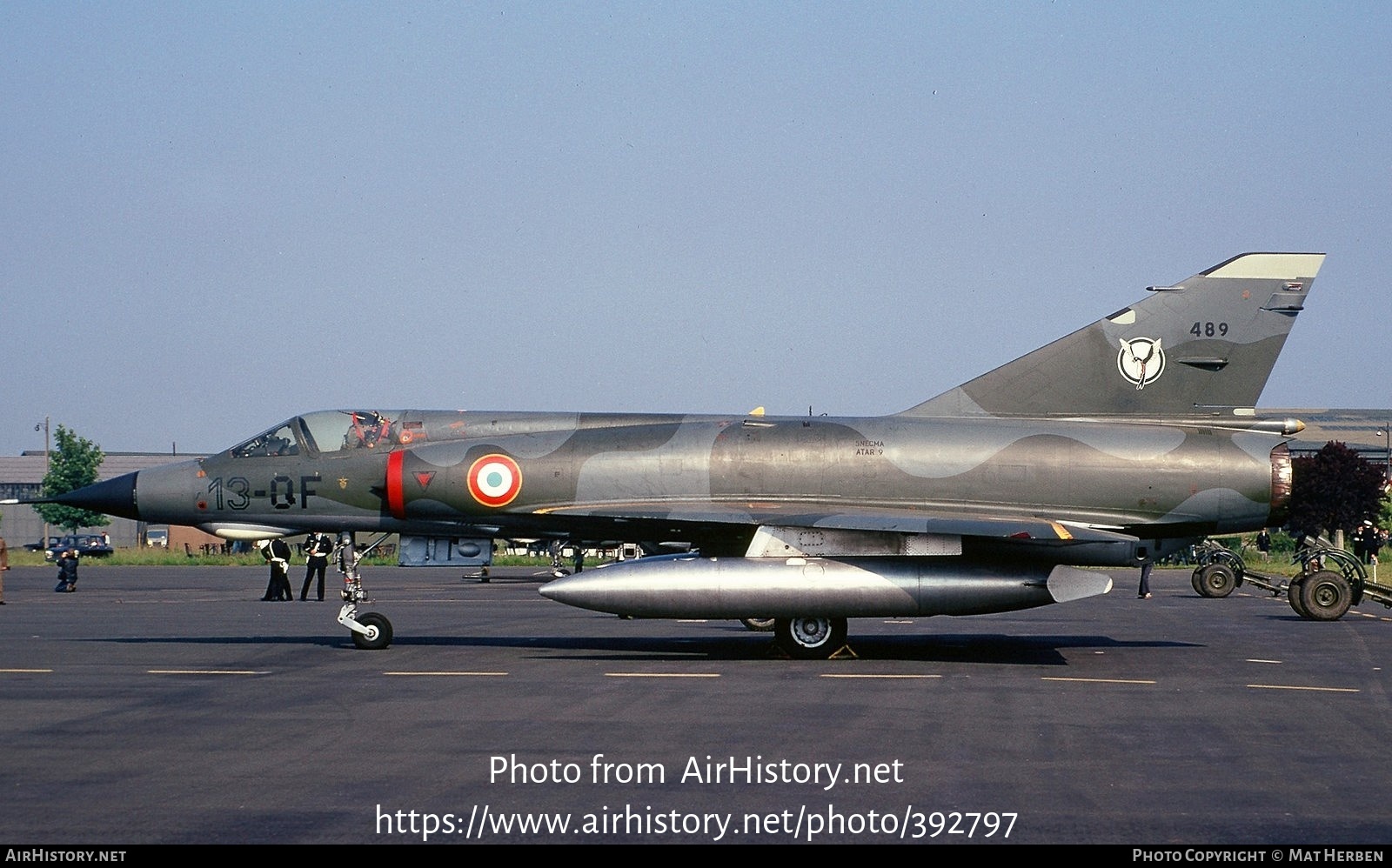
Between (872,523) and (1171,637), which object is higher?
(872,523)

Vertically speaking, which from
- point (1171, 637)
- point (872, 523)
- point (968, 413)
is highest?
point (968, 413)

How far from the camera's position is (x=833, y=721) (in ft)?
38.9

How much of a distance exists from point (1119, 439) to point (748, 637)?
6073mm

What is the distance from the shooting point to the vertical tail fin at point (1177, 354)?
18547 millimetres

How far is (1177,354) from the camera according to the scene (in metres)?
18.6

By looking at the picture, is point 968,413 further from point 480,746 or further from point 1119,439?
point 480,746

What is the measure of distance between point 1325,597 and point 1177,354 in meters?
8.77

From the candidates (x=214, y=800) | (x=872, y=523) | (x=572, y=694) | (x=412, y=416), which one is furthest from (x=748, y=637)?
(x=214, y=800)

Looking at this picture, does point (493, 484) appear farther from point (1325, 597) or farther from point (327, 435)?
point (1325, 597)

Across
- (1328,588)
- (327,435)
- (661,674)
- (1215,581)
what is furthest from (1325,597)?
(327,435)

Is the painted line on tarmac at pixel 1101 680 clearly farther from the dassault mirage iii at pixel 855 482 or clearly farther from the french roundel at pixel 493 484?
the french roundel at pixel 493 484

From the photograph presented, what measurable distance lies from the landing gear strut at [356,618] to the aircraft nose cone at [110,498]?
2.89 m

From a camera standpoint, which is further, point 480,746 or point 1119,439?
point 1119,439

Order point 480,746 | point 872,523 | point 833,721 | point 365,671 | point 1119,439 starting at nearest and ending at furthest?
point 480,746 → point 833,721 → point 365,671 → point 872,523 → point 1119,439
